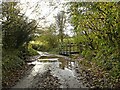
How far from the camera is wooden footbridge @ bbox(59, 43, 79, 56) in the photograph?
789 cm

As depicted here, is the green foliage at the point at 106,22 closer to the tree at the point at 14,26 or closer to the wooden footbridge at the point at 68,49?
the tree at the point at 14,26

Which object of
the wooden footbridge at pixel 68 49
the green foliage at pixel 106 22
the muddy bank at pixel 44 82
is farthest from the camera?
the wooden footbridge at pixel 68 49

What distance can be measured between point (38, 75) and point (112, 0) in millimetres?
2378

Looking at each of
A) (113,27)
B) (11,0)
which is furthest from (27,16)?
(113,27)

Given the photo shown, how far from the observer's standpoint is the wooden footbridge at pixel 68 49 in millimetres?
7895

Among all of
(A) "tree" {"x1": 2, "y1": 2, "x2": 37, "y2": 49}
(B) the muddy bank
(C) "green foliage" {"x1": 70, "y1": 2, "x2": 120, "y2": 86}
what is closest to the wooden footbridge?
(A) "tree" {"x1": 2, "y1": 2, "x2": 37, "y2": 49}

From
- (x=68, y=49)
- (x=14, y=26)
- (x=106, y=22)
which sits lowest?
(x=68, y=49)

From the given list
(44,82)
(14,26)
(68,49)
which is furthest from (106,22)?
(68,49)

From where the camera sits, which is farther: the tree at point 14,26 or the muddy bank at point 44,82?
the tree at point 14,26

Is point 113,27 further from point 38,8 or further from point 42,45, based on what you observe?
point 42,45

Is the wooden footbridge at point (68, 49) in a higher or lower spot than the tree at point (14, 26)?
lower

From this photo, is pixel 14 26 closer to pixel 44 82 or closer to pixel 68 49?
pixel 44 82

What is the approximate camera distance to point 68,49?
840 centimetres

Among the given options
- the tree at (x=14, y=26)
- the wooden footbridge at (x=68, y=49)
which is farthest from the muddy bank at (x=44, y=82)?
the wooden footbridge at (x=68, y=49)
